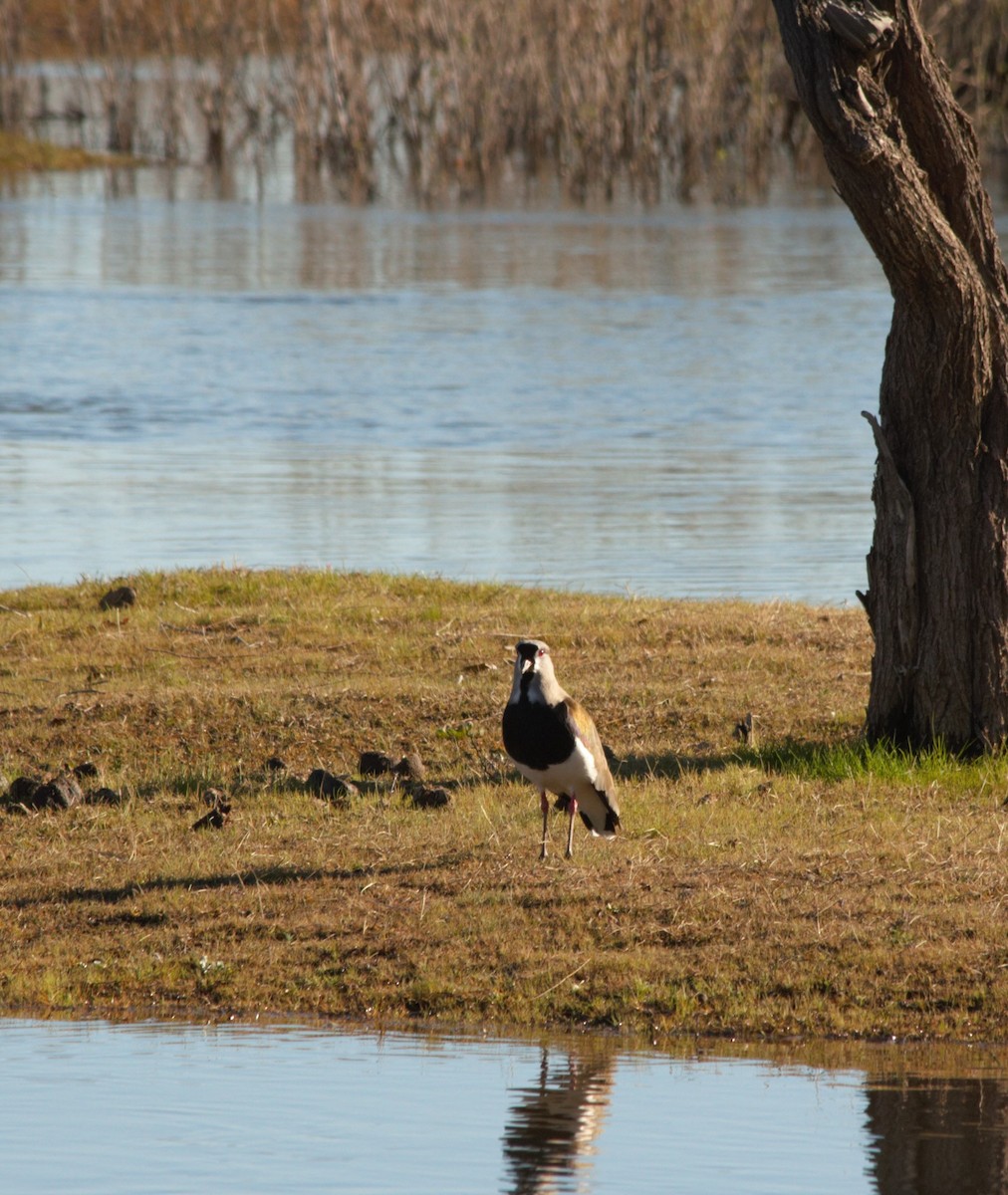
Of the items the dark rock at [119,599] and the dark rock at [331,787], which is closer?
the dark rock at [331,787]

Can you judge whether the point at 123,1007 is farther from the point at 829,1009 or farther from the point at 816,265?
the point at 816,265

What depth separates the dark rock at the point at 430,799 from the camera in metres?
8.30

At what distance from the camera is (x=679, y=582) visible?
45.0 feet

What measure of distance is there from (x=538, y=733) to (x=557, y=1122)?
6.35 feet

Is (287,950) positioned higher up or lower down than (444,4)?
lower down

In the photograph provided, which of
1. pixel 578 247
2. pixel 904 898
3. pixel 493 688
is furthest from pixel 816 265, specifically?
pixel 904 898

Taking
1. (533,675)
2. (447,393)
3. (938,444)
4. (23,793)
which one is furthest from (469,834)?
(447,393)

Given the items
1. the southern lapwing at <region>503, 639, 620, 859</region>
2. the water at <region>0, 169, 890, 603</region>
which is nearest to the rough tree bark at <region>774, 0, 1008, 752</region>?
the southern lapwing at <region>503, 639, 620, 859</region>

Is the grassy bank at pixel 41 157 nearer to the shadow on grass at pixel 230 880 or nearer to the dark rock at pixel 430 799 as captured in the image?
the dark rock at pixel 430 799

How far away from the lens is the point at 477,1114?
17.7 feet

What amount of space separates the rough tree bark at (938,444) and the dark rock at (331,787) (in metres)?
2.35

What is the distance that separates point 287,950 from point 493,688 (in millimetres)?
3467

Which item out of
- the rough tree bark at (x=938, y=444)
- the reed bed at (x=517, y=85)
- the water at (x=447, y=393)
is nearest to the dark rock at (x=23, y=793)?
the rough tree bark at (x=938, y=444)

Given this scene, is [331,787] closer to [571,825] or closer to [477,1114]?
[571,825]
